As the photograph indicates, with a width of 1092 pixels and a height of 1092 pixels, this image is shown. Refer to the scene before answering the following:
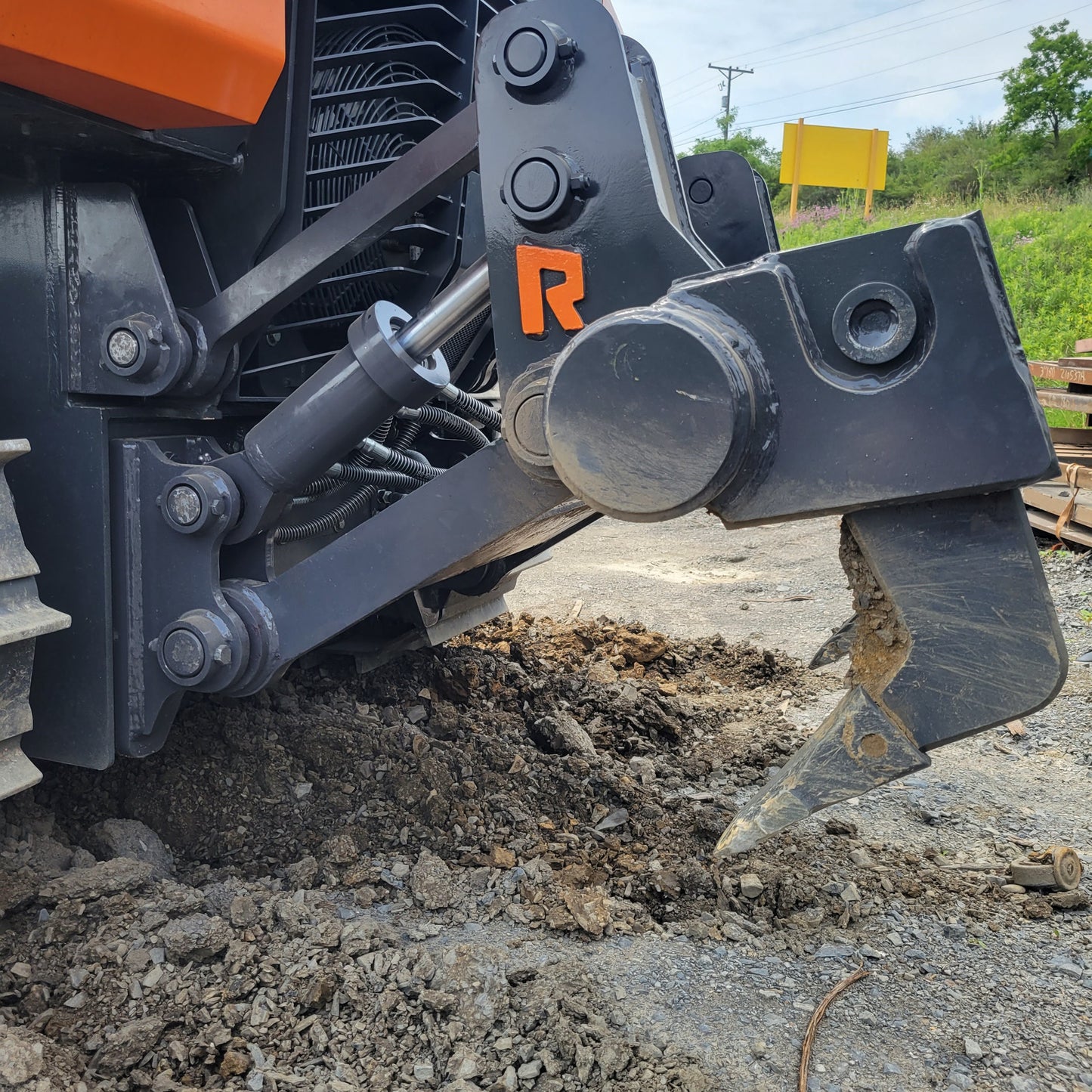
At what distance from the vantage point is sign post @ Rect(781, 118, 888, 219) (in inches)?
566

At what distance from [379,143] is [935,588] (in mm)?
1416

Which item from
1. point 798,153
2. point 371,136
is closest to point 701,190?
point 371,136

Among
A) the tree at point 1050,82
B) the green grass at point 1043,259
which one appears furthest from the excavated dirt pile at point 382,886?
the tree at point 1050,82

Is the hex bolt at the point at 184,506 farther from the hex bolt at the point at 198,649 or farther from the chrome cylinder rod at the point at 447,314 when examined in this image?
the chrome cylinder rod at the point at 447,314

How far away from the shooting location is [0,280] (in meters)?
1.91

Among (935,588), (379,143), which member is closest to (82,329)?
(379,143)

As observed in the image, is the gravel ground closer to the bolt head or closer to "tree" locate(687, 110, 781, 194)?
the bolt head

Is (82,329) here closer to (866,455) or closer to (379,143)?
(379,143)

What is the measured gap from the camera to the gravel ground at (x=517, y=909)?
5.29 feet

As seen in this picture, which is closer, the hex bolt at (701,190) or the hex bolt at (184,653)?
the hex bolt at (184,653)

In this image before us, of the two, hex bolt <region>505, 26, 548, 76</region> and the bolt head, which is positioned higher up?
hex bolt <region>505, 26, 548, 76</region>

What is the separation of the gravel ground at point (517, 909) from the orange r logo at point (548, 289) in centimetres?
108

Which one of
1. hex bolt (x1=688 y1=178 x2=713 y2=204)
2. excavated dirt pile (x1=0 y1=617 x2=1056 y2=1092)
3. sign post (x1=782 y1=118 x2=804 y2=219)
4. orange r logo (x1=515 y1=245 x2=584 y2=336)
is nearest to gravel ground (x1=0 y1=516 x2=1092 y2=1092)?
excavated dirt pile (x1=0 y1=617 x2=1056 y2=1092)

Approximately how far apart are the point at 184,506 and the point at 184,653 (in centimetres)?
28
